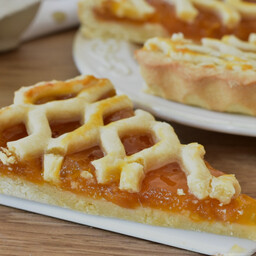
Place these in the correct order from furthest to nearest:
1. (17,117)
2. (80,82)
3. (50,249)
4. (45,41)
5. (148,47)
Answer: (45,41) < (148,47) < (80,82) < (17,117) < (50,249)

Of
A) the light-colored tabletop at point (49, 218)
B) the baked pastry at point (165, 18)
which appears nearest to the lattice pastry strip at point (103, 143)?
the light-colored tabletop at point (49, 218)

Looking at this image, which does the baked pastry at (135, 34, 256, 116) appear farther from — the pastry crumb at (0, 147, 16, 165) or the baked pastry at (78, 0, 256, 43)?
the pastry crumb at (0, 147, 16, 165)

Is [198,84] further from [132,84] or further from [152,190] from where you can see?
[152,190]

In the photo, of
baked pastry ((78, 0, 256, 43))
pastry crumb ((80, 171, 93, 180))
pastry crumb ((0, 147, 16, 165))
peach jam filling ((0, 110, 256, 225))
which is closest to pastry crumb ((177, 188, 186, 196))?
peach jam filling ((0, 110, 256, 225))

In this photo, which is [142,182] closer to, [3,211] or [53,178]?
[53,178]

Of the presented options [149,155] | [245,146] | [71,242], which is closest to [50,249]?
[71,242]

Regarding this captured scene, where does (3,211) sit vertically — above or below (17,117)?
below
